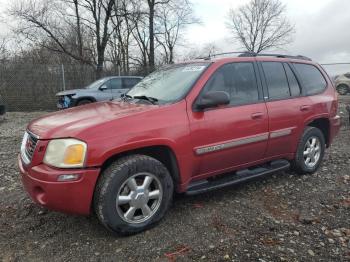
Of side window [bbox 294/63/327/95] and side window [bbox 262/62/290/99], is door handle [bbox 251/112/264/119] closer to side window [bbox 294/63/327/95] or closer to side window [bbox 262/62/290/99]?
side window [bbox 262/62/290/99]

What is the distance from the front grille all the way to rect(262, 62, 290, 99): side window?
2898 millimetres

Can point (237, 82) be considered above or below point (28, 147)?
above

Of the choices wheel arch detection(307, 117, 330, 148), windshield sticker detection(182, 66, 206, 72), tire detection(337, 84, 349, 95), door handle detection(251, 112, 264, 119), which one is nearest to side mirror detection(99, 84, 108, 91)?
wheel arch detection(307, 117, 330, 148)

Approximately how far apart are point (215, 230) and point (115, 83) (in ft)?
36.3

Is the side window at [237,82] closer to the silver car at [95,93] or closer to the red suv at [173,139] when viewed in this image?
the red suv at [173,139]

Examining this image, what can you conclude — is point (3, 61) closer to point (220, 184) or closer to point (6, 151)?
point (6, 151)

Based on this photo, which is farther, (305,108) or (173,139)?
(305,108)

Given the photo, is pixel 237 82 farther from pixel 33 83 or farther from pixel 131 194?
pixel 33 83

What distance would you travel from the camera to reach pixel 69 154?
10.6 feet

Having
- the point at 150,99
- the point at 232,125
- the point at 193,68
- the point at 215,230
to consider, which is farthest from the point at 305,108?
the point at 215,230

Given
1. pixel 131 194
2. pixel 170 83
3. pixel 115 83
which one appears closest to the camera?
pixel 131 194

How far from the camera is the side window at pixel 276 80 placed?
15.9 ft

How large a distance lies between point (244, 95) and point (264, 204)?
132 cm

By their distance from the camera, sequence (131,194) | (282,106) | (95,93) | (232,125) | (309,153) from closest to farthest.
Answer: (131,194) < (232,125) < (282,106) < (309,153) < (95,93)
